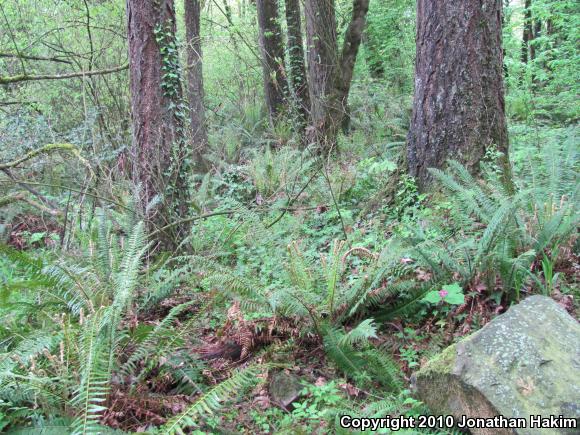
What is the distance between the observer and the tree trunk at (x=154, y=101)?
4.42 m

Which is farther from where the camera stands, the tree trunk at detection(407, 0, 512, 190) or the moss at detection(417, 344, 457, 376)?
the tree trunk at detection(407, 0, 512, 190)

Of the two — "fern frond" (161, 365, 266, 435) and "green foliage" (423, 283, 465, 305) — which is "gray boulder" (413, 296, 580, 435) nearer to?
"green foliage" (423, 283, 465, 305)

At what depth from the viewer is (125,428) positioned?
240 centimetres

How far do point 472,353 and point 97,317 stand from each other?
204cm

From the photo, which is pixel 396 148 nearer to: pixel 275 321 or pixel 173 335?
pixel 275 321

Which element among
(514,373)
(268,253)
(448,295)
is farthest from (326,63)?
(514,373)

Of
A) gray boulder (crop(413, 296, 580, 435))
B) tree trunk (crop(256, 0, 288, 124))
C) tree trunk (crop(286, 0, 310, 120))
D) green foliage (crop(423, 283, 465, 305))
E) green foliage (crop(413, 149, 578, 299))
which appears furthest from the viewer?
tree trunk (crop(256, 0, 288, 124))

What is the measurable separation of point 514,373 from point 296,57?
8173 millimetres

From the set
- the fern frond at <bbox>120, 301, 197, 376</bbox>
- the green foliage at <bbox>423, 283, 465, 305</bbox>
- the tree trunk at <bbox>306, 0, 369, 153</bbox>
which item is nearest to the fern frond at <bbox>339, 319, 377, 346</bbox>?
the green foliage at <bbox>423, 283, 465, 305</bbox>

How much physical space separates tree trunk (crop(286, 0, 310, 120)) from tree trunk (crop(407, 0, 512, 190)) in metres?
4.83

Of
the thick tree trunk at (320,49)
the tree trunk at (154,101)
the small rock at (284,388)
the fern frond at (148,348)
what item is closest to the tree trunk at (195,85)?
the thick tree trunk at (320,49)

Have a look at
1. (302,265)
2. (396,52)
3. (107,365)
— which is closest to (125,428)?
(107,365)

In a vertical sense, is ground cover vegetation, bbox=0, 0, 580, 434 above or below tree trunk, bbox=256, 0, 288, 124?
below

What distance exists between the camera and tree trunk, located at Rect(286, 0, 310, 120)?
30.0 ft
